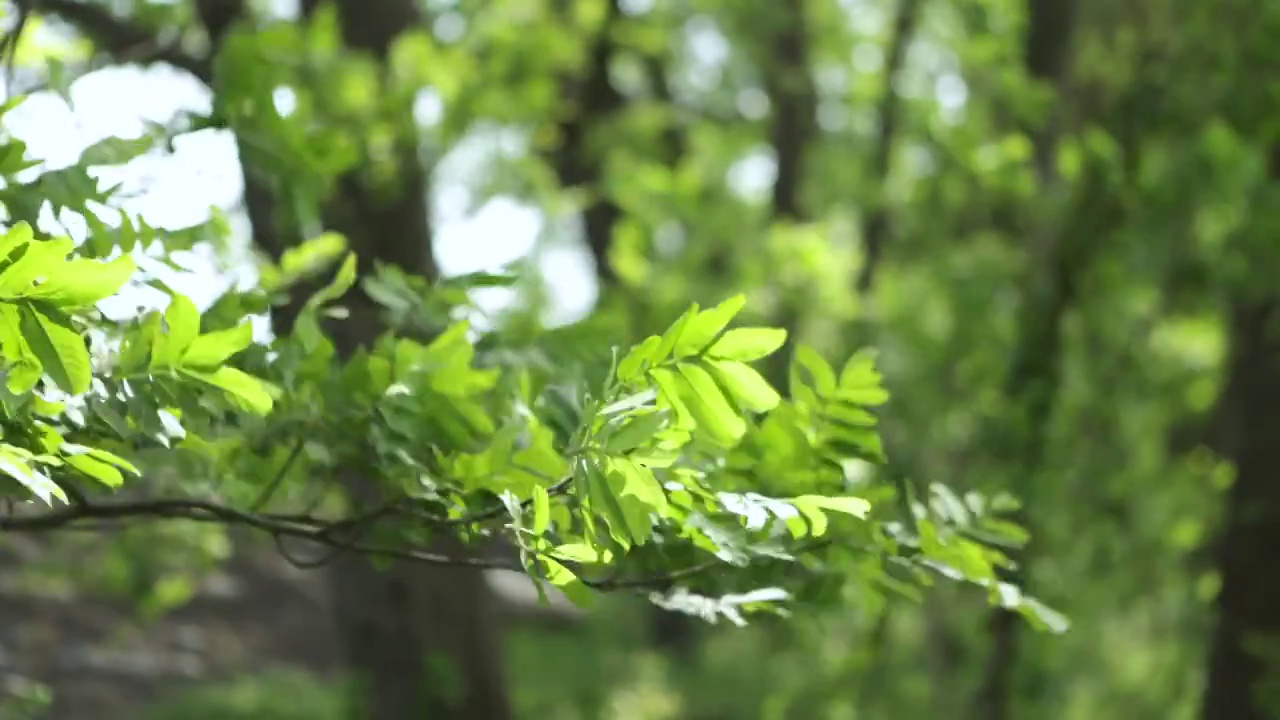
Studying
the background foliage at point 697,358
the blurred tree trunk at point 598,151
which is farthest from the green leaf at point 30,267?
the blurred tree trunk at point 598,151

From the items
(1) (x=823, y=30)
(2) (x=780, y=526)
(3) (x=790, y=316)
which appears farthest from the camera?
(1) (x=823, y=30)

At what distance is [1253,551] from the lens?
595 centimetres

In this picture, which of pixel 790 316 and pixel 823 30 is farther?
pixel 823 30

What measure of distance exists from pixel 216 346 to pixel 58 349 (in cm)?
22

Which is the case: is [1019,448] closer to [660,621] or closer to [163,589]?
[163,589]

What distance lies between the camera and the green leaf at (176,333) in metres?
1.81

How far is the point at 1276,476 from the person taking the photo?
5.96 meters

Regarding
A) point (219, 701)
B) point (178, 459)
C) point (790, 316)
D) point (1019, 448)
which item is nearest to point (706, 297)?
point (790, 316)

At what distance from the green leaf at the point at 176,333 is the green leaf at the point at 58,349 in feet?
0.54

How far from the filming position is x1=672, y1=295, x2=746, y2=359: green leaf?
1.71 metres

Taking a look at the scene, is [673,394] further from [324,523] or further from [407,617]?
[407,617]

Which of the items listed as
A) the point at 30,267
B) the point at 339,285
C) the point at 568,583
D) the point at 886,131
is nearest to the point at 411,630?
the point at 339,285

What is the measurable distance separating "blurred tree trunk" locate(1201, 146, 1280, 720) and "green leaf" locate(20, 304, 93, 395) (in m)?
5.00

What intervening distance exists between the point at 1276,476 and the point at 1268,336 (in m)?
0.62
